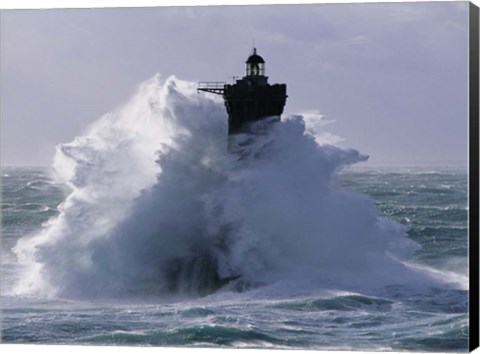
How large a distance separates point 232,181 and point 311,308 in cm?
232

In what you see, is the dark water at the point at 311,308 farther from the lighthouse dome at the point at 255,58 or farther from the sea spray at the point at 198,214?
the lighthouse dome at the point at 255,58

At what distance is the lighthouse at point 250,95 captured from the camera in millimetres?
25391

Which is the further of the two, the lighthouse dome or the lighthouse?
the lighthouse

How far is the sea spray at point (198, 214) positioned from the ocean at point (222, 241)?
2cm

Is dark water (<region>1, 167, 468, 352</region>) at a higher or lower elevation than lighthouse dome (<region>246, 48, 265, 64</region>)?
lower

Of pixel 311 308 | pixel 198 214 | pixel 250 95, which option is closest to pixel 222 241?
pixel 198 214

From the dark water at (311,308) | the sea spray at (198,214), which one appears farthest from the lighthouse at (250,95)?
the dark water at (311,308)

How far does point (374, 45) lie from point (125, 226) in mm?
4584

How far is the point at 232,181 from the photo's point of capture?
26031 mm

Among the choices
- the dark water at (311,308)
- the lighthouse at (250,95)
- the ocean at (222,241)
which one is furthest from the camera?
the lighthouse at (250,95)

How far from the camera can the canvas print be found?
24531 millimetres

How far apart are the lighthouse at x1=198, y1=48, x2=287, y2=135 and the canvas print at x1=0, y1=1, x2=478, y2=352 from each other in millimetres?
25

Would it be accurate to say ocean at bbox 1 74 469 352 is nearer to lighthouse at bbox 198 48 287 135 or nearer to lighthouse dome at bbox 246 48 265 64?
lighthouse at bbox 198 48 287 135

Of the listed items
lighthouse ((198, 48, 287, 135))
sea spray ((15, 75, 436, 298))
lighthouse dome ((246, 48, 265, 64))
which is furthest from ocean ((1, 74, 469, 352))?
lighthouse dome ((246, 48, 265, 64))
